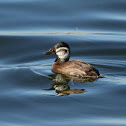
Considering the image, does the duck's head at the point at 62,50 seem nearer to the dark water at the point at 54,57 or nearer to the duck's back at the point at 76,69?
the duck's back at the point at 76,69

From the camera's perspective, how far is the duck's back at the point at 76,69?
10953mm

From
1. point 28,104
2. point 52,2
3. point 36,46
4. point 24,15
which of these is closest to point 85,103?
point 28,104

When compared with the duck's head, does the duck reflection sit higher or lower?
lower

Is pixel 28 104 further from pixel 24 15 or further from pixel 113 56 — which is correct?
pixel 24 15

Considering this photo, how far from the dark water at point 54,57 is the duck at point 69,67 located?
324 mm

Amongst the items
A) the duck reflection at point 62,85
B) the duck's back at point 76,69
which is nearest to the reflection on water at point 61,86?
the duck reflection at point 62,85

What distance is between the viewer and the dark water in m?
8.58

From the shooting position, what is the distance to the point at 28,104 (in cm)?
916

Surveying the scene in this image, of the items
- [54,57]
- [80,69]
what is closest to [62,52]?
[80,69]

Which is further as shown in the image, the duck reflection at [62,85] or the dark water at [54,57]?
the duck reflection at [62,85]

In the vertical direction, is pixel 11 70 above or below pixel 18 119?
above

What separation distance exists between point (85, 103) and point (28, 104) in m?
1.29

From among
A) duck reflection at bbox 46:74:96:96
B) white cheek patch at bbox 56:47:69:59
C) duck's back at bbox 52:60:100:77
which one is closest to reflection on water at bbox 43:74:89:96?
duck reflection at bbox 46:74:96:96

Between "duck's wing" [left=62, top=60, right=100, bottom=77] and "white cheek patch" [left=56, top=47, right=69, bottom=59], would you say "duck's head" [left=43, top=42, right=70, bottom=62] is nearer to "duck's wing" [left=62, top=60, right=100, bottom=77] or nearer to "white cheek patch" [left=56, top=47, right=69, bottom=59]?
"white cheek patch" [left=56, top=47, right=69, bottom=59]
